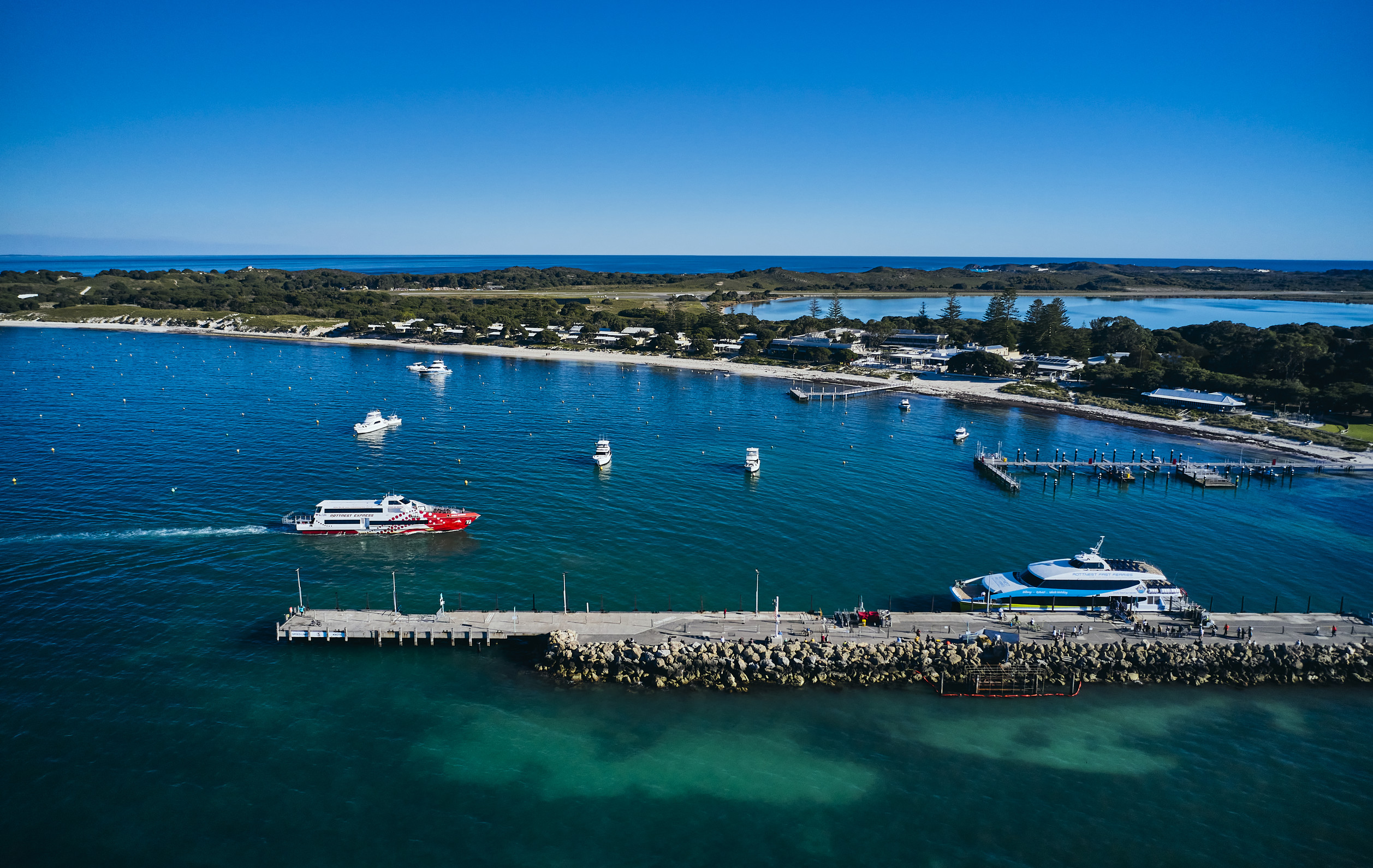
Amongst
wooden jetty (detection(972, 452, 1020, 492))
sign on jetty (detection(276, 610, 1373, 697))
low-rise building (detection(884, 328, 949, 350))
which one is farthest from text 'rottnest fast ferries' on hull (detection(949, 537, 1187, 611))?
low-rise building (detection(884, 328, 949, 350))

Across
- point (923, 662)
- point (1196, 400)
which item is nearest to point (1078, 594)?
point (923, 662)

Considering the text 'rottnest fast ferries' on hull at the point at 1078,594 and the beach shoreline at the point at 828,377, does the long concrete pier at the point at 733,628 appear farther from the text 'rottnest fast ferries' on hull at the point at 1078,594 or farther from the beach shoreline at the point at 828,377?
the beach shoreline at the point at 828,377

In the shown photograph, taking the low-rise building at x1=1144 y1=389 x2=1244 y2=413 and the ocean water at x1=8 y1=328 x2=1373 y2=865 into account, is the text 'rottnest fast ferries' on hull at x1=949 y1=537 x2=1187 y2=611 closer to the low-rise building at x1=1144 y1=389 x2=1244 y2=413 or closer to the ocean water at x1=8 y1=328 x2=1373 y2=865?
the ocean water at x1=8 y1=328 x2=1373 y2=865

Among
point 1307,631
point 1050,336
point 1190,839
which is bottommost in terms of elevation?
point 1190,839

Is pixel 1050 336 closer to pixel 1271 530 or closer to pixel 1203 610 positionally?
pixel 1271 530

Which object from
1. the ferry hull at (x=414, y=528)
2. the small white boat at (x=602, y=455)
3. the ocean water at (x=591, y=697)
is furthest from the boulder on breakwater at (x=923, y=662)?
the small white boat at (x=602, y=455)

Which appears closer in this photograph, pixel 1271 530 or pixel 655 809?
pixel 655 809

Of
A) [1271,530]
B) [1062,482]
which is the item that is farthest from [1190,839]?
[1062,482]
